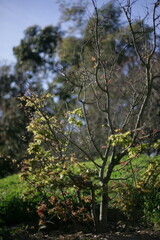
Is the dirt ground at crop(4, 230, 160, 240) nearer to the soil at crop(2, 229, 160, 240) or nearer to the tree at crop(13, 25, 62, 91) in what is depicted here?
the soil at crop(2, 229, 160, 240)

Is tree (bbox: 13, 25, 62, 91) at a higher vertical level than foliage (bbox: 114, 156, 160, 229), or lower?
higher

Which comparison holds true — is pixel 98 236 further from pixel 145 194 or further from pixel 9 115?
pixel 9 115

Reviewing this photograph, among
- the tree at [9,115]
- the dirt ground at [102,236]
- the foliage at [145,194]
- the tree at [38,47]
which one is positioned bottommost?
the dirt ground at [102,236]

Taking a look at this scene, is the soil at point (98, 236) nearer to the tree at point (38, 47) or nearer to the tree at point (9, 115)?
the tree at point (9, 115)

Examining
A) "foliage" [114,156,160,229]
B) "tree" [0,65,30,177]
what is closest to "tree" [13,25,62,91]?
"tree" [0,65,30,177]

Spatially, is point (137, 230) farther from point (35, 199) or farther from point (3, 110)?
point (3, 110)

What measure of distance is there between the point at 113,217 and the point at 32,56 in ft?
72.2

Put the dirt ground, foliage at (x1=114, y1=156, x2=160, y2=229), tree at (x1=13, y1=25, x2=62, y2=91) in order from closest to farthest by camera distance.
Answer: the dirt ground
foliage at (x1=114, y1=156, x2=160, y2=229)
tree at (x1=13, y1=25, x2=62, y2=91)

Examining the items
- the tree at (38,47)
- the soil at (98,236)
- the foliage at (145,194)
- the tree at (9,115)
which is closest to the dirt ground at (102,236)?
the soil at (98,236)

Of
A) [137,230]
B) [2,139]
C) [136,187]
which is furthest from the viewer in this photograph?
[2,139]

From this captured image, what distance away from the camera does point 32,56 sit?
25.3 metres

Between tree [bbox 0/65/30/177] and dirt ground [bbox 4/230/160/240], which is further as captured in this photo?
tree [bbox 0/65/30/177]

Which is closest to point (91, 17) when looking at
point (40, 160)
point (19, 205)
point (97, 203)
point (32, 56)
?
point (40, 160)

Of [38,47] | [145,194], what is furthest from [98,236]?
[38,47]
